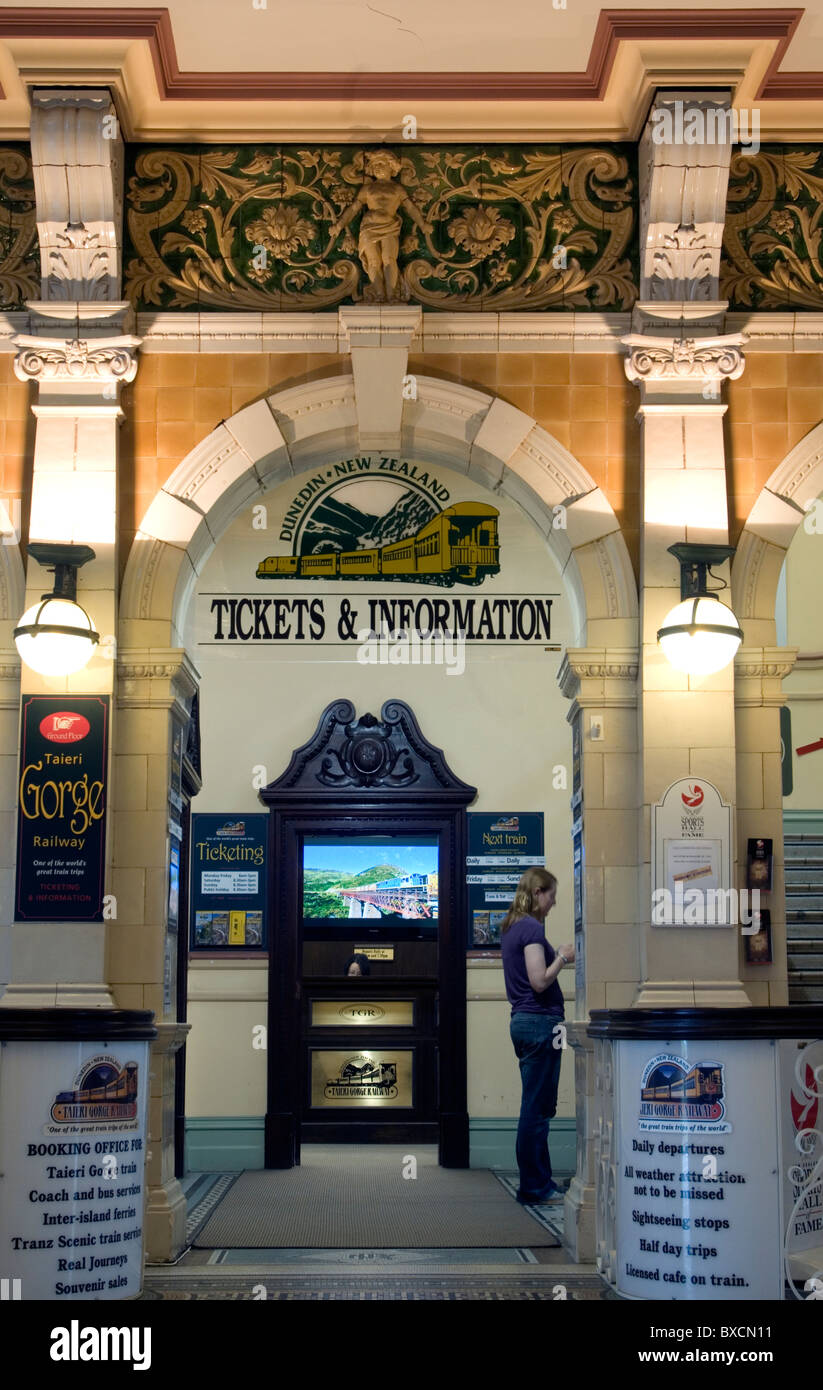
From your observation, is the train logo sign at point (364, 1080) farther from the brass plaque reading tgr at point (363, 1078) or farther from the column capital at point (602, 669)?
the column capital at point (602, 669)

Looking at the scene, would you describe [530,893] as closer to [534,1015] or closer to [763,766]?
[534,1015]

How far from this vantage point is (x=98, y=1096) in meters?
5.84

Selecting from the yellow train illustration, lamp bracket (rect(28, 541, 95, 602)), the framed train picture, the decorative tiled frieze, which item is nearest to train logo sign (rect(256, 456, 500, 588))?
the decorative tiled frieze

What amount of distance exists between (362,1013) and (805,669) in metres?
4.29

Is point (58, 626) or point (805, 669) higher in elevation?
point (805, 669)

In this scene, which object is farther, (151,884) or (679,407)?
(679,407)

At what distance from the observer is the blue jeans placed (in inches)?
340

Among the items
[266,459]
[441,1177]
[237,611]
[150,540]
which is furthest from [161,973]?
[237,611]

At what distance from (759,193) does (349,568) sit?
4310 mm

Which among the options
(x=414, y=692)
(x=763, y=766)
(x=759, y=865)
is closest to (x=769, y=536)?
(x=763, y=766)

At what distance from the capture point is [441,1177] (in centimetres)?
1002

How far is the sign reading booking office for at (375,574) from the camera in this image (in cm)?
1115

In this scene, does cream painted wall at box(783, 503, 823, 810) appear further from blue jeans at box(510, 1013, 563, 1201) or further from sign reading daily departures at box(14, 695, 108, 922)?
sign reading daily departures at box(14, 695, 108, 922)

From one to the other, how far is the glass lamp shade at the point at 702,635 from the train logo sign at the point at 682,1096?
197 centimetres
